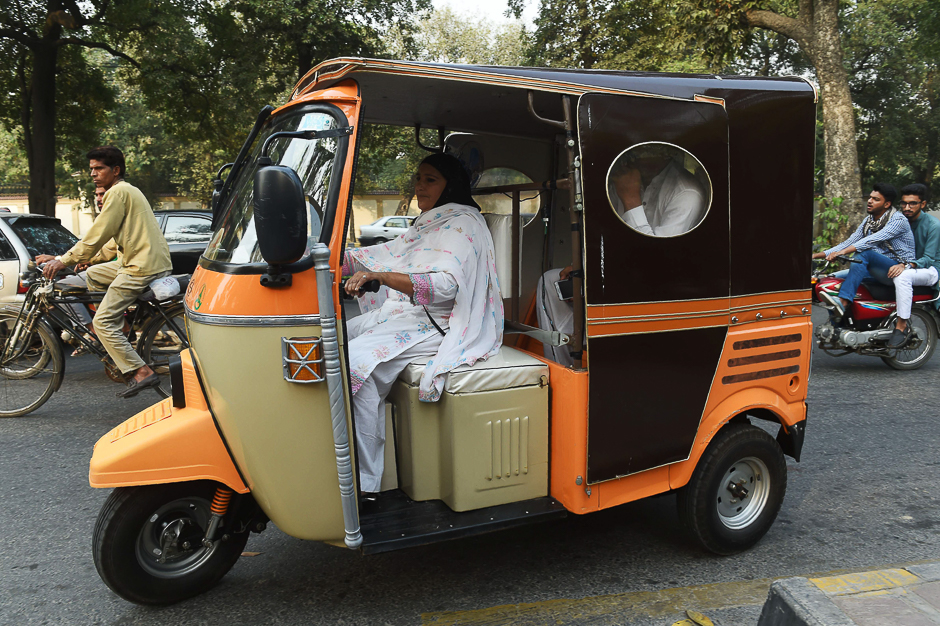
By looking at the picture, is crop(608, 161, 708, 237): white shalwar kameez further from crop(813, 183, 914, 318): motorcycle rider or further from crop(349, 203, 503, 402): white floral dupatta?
crop(813, 183, 914, 318): motorcycle rider

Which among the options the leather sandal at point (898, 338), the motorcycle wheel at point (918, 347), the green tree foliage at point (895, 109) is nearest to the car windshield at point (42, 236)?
the leather sandal at point (898, 338)

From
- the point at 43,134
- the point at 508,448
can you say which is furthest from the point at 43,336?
the point at 43,134

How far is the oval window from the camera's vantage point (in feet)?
10.1

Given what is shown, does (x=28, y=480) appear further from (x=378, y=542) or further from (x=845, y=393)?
(x=845, y=393)

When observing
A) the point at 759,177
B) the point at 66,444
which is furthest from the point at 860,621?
the point at 66,444

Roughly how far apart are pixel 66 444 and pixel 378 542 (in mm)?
3585

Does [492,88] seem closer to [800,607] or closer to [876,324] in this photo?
[800,607]

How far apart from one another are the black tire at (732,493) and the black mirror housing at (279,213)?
7.27 feet

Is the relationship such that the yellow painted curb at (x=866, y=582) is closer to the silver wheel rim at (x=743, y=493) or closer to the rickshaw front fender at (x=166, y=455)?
the silver wheel rim at (x=743, y=493)

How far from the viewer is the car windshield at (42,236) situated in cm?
768

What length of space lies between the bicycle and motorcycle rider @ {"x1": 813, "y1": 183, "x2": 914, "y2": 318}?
645 cm

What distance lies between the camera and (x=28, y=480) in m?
4.57

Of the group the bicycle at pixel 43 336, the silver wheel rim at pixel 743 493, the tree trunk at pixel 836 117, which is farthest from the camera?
the tree trunk at pixel 836 117

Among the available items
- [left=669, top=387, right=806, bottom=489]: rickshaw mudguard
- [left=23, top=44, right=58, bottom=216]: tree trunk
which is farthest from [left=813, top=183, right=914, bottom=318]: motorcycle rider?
[left=23, top=44, right=58, bottom=216]: tree trunk
